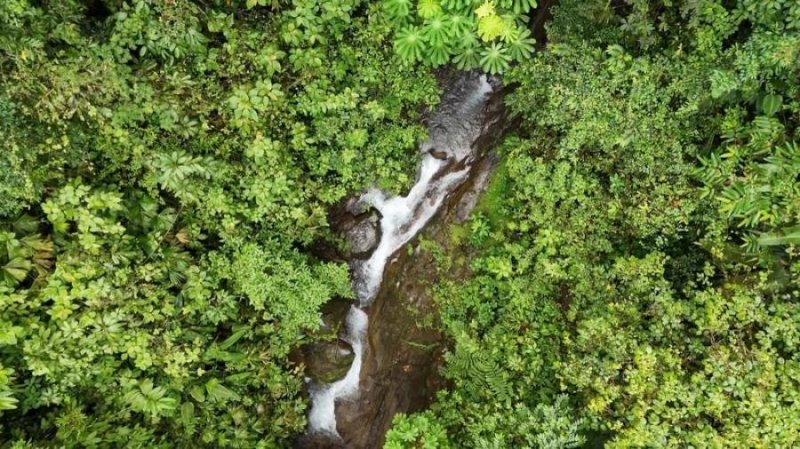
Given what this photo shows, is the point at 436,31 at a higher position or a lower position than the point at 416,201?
higher

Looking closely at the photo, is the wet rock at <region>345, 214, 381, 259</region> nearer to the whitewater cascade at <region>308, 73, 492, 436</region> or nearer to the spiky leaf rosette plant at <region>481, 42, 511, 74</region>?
the whitewater cascade at <region>308, 73, 492, 436</region>

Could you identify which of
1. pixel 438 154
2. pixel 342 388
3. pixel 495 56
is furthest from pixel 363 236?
pixel 495 56

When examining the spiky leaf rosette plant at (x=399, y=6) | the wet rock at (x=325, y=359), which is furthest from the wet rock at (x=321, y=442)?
the spiky leaf rosette plant at (x=399, y=6)

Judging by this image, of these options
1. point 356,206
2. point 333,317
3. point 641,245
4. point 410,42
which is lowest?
point 333,317

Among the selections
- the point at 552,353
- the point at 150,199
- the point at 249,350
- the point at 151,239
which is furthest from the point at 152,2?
the point at 552,353

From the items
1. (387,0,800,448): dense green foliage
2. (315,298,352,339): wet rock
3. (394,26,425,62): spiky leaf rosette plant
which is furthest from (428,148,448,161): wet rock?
(315,298,352,339): wet rock

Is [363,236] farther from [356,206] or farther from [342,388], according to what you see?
[342,388]

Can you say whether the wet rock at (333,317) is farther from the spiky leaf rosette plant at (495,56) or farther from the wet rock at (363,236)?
the spiky leaf rosette plant at (495,56)
